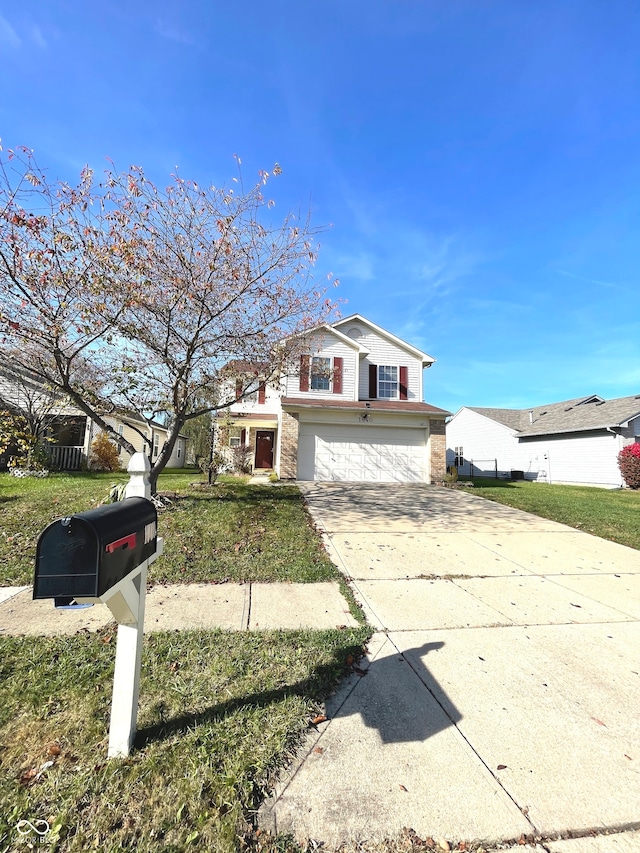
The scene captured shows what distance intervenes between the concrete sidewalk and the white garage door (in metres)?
10.5

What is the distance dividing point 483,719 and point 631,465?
68.8ft

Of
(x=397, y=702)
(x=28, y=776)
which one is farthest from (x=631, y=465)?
(x=28, y=776)

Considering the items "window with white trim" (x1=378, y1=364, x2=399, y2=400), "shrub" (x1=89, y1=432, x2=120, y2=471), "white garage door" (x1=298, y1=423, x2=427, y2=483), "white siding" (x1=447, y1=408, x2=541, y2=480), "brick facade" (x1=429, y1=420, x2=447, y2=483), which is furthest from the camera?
"white siding" (x1=447, y1=408, x2=541, y2=480)

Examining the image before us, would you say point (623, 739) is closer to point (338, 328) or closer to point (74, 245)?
point (74, 245)

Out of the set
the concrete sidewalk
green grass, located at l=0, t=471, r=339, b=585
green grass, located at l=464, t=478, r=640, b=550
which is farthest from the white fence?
green grass, located at l=464, t=478, r=640, b=550

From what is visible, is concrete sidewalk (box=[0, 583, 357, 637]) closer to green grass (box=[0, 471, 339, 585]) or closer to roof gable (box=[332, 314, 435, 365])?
green grass (box=[0, 471, 339, 585])

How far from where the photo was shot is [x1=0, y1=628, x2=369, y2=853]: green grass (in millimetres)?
1754

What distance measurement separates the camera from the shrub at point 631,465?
1844cm

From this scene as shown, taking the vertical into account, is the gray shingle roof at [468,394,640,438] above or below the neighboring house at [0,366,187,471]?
above

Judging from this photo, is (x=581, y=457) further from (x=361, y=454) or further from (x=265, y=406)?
(x=265, y=406)

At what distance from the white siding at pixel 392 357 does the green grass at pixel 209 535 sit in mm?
9483

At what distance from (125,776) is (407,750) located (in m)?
1.49

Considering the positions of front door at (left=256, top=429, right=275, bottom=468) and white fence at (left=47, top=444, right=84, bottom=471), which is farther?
front door at (left=256, top=429, right=275, bottom=468)
